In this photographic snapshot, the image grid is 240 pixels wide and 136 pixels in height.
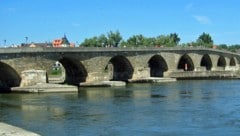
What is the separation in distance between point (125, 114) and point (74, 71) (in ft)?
96.2

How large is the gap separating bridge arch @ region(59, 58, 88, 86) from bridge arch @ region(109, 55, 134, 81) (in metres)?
7.98

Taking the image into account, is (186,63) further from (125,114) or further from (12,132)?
(12,132)

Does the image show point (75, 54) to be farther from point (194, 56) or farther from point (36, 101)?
point (194, 56)

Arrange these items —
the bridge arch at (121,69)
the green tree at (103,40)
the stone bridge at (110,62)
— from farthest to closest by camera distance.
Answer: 1. the green tree at (103,40)
2. the bridge arch at (121,69)
3. the stone bridge at (110,62)

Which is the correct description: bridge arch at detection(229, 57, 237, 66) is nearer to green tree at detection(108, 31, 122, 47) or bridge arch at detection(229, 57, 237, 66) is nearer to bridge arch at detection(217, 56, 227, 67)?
bridge arch at detection(217, 56, 227, 67)

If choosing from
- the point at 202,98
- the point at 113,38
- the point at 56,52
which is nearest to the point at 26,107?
the point at 202,98

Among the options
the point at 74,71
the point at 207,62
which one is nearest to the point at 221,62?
the point at 207,62

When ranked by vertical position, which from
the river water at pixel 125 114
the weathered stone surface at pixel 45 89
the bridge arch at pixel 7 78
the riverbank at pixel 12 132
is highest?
the bridge arch at pixel 7 78

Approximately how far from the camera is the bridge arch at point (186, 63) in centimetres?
7875

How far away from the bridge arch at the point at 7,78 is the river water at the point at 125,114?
5223 millimetres

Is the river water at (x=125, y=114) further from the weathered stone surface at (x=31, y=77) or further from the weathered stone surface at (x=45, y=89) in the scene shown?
the weathered stone surface at (x=31, y=77)

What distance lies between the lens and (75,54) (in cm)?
5466

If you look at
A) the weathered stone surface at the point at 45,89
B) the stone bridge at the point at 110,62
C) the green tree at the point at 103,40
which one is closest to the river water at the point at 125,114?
the weathered stone surface at the point at 45,89

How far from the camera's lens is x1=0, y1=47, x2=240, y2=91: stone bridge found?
4875cm
